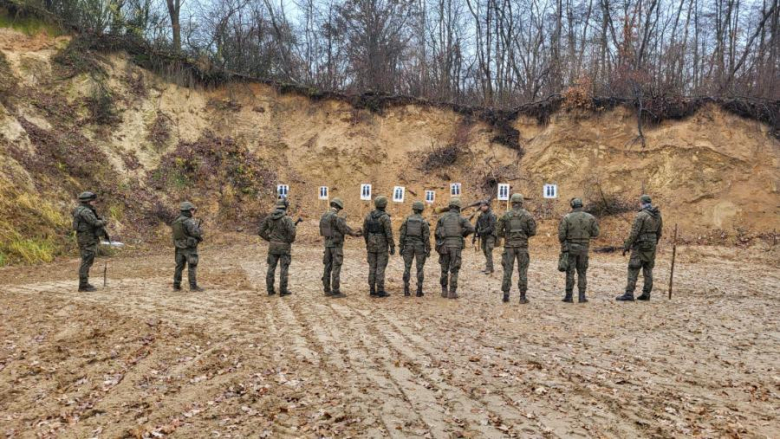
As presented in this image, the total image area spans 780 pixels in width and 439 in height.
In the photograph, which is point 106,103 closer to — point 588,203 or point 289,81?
point 289,81

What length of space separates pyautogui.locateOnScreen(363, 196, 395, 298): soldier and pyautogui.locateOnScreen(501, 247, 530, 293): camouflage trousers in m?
2.51

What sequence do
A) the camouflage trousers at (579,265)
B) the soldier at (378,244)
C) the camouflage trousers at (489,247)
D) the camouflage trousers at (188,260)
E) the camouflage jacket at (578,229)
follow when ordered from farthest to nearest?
the camouflage trousers at (489,247), the camouflage trousers at (188,260), the soldier at (378,244), the camouflage jacket at (578,229), the camouflage trousers at (579,265)

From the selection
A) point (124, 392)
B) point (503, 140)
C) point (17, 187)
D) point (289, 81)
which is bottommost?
point (124, 392)

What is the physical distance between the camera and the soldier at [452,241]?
11.1 meters

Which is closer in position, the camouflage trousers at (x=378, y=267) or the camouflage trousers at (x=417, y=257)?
the camouflage trousers at (x=378, y=267)

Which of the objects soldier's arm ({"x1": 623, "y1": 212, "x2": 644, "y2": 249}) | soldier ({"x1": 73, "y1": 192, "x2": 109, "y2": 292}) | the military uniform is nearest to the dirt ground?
soldier ({"x1": 73, "y1": 192, "x2": 109, "y2": 292})

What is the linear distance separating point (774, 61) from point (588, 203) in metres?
11.8

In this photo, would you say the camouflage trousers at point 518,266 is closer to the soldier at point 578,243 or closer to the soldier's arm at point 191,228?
the soldier at point 578,243

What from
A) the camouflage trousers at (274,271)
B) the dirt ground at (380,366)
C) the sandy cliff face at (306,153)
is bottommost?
the dirt ground at (380,366)

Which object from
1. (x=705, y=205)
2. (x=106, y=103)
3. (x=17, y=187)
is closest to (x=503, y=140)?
(x=705, y=205)

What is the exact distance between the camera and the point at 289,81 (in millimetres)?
28203

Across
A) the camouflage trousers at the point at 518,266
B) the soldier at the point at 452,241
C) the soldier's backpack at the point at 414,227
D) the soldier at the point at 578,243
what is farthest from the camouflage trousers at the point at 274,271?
the soldier at the point at 578,243

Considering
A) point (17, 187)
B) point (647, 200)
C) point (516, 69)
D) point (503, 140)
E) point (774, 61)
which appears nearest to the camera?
point (647, 200)

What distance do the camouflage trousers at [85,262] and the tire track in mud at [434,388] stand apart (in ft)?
23.7
